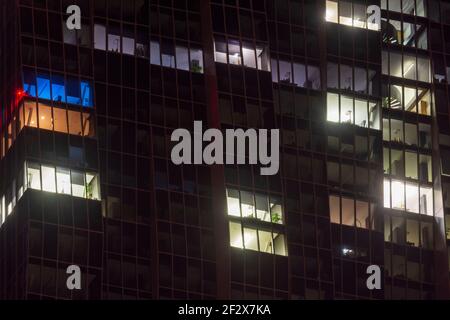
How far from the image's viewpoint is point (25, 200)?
199 meters
